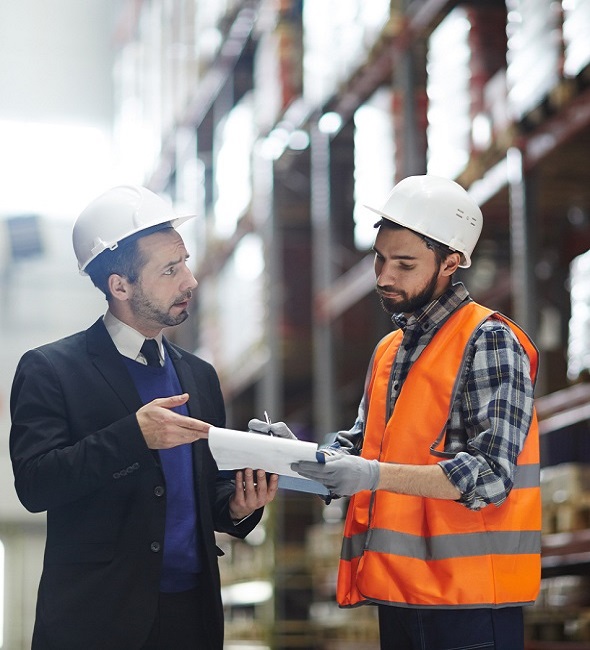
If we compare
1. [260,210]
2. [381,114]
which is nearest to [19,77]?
[381,114]

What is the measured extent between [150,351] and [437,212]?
86 centimetres

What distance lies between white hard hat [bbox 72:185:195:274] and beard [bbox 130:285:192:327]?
0.16 m

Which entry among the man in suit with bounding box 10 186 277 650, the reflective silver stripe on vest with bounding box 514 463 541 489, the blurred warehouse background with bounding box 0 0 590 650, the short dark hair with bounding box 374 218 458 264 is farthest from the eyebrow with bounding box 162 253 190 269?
the blurred warehouse background with bounding box 0 0 590 650

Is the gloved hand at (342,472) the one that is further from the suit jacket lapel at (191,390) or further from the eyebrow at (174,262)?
the eyebrow at (174,262)

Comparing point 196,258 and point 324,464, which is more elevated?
point 196,258

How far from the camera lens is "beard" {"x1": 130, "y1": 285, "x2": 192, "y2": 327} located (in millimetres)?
3480

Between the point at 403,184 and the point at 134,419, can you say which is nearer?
the point at 134,419

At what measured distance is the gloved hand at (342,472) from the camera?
3049 millimetres

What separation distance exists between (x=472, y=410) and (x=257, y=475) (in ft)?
1.96

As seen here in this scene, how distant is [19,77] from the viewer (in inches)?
328

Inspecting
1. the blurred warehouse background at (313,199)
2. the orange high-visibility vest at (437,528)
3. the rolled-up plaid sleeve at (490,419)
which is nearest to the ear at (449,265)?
the orange high-visibility vest at (437,528)

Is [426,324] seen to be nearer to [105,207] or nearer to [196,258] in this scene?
[105,207]

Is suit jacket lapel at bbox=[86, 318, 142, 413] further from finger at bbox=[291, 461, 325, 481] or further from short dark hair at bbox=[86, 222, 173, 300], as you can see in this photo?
finger at bbox=[291, 461, 325, 481]

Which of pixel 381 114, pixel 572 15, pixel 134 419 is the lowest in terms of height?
pixel 134 419
